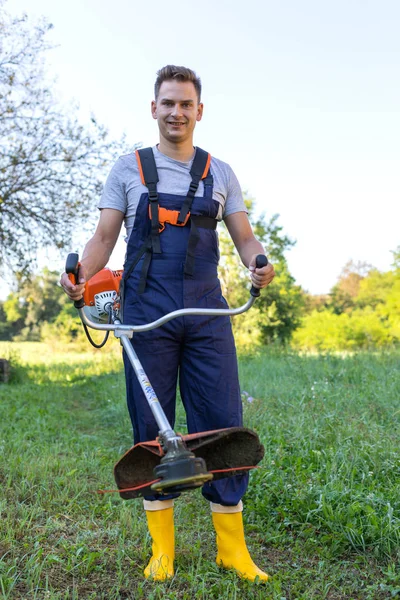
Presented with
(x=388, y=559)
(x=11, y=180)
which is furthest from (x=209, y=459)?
(x=11, y=180)

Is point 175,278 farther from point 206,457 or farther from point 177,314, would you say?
point 206,457

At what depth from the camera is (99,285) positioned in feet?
10.5

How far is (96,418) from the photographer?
7.63 meters

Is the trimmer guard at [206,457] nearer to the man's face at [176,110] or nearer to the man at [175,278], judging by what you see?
the man at [175,278]

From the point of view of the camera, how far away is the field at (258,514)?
9.35 feet

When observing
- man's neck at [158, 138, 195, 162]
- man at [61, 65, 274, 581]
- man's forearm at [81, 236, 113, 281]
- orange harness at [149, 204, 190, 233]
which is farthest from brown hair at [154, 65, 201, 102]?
man's forearm at [81, 236, 113, 281]

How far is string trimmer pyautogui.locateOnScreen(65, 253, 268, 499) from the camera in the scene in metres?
2.14

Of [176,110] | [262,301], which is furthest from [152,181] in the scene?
[262,301]

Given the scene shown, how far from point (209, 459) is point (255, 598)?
71 centimetres

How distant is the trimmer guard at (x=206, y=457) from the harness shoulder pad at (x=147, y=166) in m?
1.17

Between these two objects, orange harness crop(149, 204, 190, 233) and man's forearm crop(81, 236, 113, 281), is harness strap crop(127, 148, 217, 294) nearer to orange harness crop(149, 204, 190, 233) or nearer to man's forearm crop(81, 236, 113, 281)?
orange harness crop(149, 204, 190, 233)

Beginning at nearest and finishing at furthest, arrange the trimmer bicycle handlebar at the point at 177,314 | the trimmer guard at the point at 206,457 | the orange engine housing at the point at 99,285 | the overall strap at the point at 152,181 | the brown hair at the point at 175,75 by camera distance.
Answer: the trimmer guard at the point at 206,457 → the trimmer bicycle handlebar at the point at 177,314 → the overall strap at the point at 152,181 → the brown hair at the point at 175,75 → the orange engine housing at the point at 99,285

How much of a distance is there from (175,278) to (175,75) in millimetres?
937

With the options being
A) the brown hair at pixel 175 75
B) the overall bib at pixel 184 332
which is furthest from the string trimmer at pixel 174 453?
the brown hair at pixel 175 75
